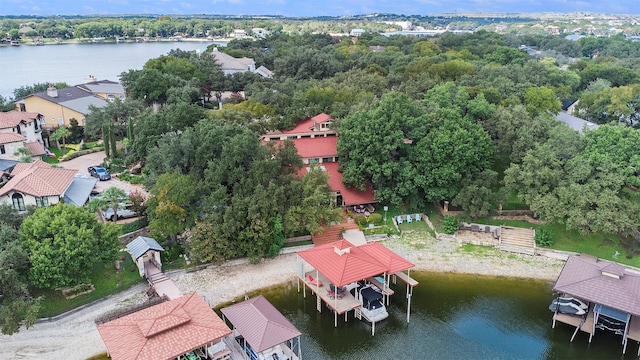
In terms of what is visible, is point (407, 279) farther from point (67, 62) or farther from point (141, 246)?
point (67, 62)

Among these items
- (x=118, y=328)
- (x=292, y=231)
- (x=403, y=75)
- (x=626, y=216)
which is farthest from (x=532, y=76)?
(x=118, y=328)

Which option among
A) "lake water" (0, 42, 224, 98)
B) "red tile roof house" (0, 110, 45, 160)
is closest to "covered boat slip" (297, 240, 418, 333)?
"red tile roof house" (0, 110, 45, 160)

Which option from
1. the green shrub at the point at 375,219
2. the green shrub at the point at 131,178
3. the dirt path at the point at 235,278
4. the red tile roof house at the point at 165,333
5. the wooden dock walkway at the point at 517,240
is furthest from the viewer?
the green shrub at the point at 131,178

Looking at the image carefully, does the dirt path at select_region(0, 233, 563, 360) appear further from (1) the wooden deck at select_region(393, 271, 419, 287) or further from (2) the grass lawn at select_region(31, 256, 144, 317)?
(1) the wooden deck at select_region(393, 271, 419, 287)

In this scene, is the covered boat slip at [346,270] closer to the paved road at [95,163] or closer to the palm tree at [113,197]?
the palm tree at [113,197]

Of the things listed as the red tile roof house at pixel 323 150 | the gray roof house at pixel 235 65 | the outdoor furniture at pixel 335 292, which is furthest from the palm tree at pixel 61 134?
the outdoor furniture at pixel 335 292

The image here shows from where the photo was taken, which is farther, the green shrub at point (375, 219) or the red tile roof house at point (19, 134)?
the red tile roof house at point (19, 134)
